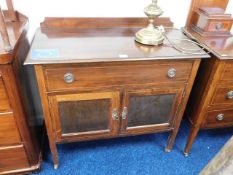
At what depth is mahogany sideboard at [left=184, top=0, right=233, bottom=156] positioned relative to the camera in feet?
3.57

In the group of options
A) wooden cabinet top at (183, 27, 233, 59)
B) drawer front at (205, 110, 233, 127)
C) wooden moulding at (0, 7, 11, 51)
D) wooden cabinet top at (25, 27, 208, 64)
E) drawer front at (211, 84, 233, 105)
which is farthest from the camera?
drawer front at (205, 110, 233, 127)

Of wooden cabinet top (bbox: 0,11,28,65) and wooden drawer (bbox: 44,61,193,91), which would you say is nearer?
wooden cabinet top (bbox: 0,11,28,65)

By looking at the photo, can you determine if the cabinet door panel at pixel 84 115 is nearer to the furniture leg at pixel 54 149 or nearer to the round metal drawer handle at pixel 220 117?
the furniture leg at pixel 54 149

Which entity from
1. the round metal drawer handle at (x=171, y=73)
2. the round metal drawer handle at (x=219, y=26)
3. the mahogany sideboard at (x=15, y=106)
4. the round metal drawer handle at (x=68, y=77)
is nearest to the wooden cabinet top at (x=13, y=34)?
the mahogany sideboard at (x=15, y=106)

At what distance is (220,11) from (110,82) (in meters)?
0.80

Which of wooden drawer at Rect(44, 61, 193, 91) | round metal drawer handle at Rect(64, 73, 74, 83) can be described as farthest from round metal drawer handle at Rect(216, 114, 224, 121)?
round metal drawer handle at Rect(64, 73, 74, 83)

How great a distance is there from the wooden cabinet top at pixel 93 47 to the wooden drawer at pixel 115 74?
44mm

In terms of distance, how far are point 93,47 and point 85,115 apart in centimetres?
35

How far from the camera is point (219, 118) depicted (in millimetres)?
1287

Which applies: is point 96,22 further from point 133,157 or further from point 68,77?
point 133,157

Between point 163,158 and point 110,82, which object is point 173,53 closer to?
point 110,82

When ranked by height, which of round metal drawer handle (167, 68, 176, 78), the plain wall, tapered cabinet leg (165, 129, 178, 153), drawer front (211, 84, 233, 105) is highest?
the plain wall

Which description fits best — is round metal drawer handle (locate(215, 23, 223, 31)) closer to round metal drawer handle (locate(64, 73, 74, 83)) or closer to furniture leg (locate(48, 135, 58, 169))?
round metal drawer handle (locate(64, 73, 74, 83))

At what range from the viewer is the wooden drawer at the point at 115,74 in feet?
3.16
